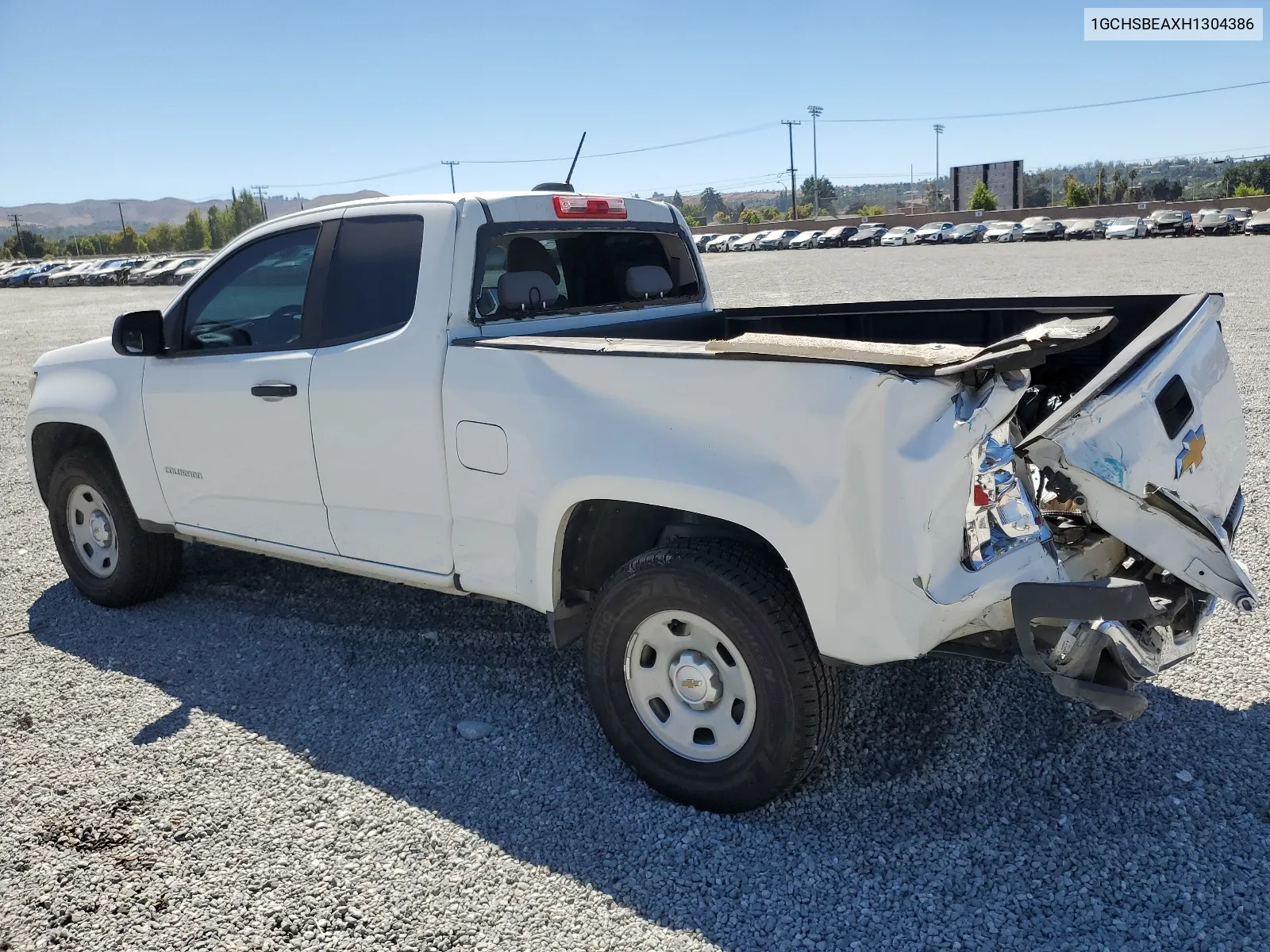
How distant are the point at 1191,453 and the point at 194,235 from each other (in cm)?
16465

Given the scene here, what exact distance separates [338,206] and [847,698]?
2.93m

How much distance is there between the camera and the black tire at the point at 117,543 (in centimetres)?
497

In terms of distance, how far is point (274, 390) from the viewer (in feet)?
13.2

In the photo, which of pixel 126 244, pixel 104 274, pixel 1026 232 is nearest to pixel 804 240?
pixel 1026 232

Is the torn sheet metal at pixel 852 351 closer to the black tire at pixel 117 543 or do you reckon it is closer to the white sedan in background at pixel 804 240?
the black tire at pixel 117 543

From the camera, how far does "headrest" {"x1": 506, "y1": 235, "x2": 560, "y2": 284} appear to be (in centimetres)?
405

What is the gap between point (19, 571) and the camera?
5.99 m

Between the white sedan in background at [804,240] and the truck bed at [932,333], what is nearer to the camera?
the truck bed at [932,333]

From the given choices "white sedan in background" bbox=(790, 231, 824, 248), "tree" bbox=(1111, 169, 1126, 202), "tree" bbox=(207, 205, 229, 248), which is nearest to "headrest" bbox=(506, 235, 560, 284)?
"white sedan in background" bbox=(790, 231, 824, 248)

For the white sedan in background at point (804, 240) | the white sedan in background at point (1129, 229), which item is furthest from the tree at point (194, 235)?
the white sedan in background at point (1129, 229)

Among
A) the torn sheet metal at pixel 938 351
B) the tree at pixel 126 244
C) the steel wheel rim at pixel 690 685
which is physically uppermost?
the tree at pixel 126 244

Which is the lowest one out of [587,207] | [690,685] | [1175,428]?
[690,685]

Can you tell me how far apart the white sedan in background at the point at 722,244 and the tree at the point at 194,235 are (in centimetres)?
10669

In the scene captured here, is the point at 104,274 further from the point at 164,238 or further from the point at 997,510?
the point at 164,238
